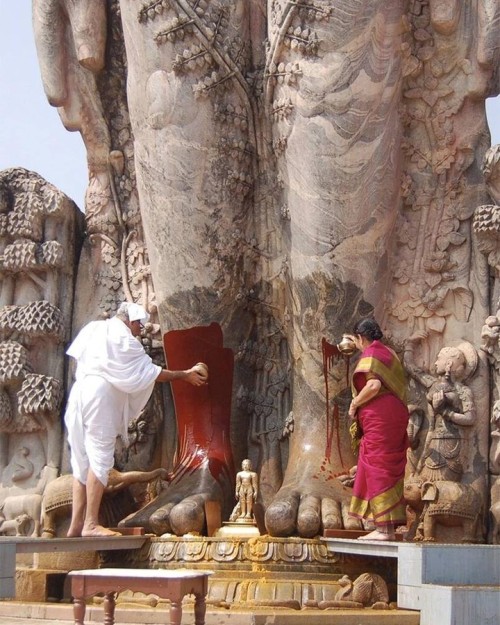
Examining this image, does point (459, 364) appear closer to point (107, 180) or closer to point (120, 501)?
point (120, 501)

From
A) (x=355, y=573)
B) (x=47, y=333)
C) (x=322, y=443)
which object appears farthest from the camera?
(x=47, y=333)

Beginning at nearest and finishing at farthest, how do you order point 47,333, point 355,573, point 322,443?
point 355,573 → point 322,443 → point 47,333

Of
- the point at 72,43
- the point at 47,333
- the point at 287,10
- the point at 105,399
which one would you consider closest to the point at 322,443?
the point at 105,399

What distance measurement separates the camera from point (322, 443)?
10.5 metres

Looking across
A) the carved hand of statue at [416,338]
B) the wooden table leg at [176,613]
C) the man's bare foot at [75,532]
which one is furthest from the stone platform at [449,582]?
the carved hand of statue at [416,338]

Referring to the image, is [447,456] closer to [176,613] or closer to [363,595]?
[363,595]

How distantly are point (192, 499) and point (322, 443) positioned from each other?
1.11 metres

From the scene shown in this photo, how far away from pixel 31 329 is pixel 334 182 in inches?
111

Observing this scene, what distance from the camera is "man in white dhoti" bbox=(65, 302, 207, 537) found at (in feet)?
31.1

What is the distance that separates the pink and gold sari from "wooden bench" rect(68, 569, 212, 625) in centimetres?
198

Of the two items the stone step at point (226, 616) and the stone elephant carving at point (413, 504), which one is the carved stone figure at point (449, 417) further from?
the stone step at point (226, 616)

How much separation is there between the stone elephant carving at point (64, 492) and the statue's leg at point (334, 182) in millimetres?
1160

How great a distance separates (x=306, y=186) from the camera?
1066cm

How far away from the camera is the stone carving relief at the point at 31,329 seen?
11359mm
